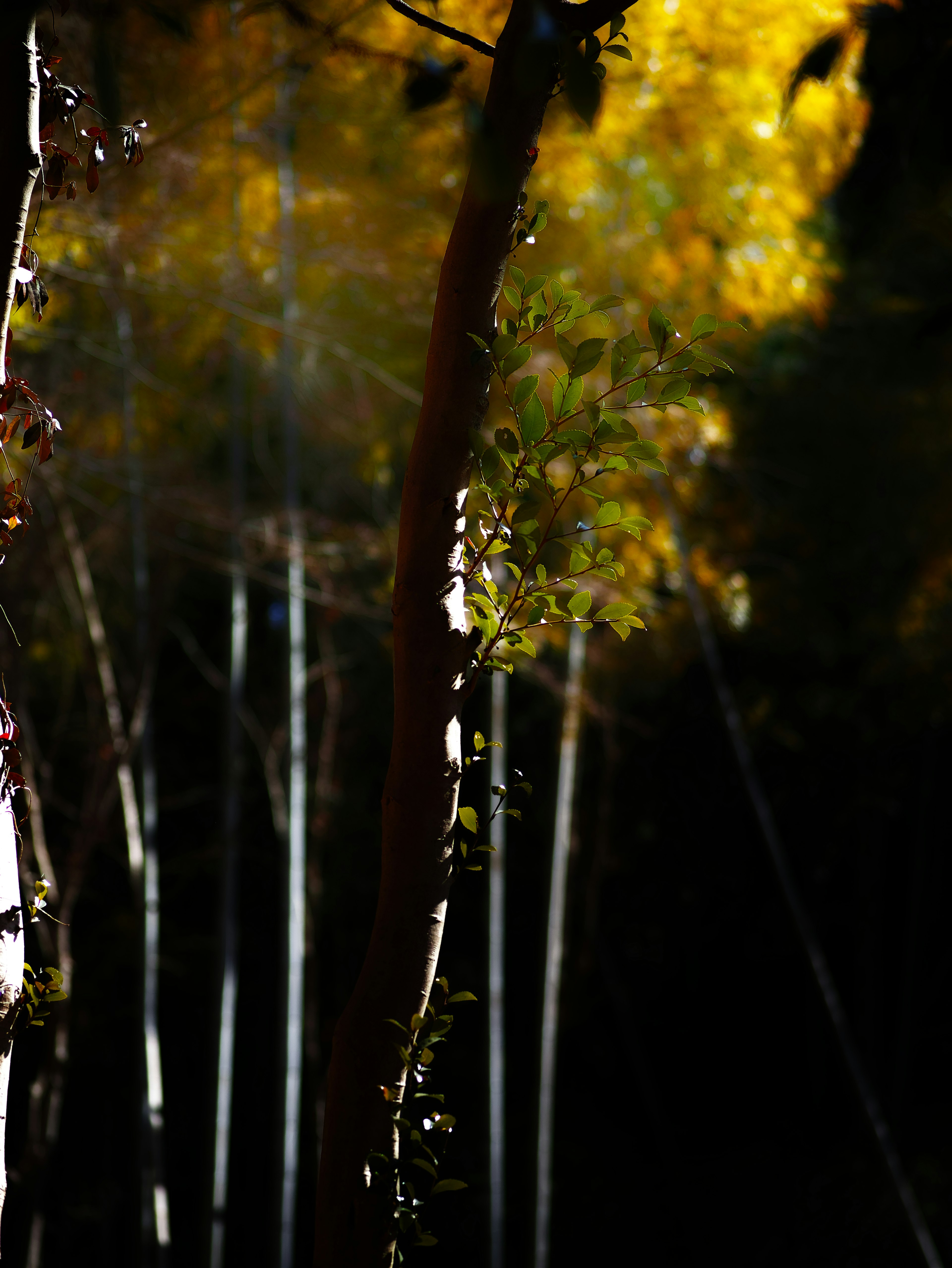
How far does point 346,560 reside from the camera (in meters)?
3.41

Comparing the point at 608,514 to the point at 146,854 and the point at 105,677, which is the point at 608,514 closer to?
the point at 105,677

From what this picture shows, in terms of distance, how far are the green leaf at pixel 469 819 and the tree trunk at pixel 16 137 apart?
0.51 metres

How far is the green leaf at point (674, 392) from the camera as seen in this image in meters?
0.73

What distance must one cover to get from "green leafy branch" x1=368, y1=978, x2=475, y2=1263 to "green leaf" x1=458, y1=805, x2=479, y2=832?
11 cm

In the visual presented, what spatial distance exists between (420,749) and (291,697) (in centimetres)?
227

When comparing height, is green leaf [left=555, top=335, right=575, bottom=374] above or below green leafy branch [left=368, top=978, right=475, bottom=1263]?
above

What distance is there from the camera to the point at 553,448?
757mm

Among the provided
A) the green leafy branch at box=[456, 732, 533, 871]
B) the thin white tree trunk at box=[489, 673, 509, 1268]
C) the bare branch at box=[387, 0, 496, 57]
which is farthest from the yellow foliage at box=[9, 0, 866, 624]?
the green leafy branch at box=[456, 732, 533, 871]

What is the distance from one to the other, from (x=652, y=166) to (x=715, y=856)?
296 cm

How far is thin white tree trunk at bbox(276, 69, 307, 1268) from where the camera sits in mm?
2756

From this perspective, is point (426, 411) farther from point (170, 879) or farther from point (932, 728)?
point (170, 879)

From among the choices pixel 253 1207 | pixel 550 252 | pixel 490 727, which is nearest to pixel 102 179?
pixel 550 252

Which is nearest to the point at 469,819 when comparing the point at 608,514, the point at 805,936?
the point at 608,514

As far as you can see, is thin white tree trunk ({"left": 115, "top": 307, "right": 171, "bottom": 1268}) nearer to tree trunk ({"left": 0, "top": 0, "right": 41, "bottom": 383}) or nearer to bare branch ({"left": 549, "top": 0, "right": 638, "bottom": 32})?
tree trunk ({"left": 0, "top": 0, "right": 41, "bottom": 383})
